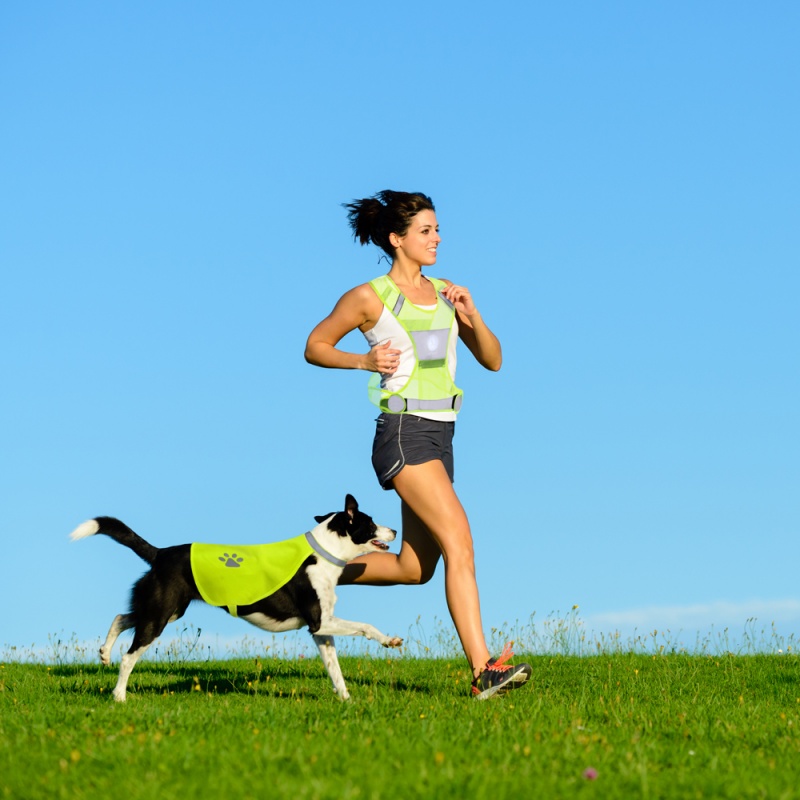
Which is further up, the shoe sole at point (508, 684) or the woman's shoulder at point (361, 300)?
the woman's shoulder at point (361, 300)

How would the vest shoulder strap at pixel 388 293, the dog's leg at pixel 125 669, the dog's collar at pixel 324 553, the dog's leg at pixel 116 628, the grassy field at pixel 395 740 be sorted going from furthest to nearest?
the dog's leg at pixel 116 628 → the dog's collar at pixel 324 553 → the dog's leg at pixel 125 669 → the vest shoulder strap at pixel 388 293 → the grassy field at pixel 395 740

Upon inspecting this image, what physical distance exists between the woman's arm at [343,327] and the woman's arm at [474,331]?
0.69m

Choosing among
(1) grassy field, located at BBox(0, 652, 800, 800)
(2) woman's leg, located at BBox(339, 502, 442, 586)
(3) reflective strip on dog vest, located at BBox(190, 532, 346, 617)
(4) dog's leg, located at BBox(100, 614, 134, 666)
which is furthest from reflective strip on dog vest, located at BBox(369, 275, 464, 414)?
(4) dog's leg, located at BBox(100, 614, 134, 666)

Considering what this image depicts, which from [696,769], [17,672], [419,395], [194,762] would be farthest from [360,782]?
[17,672]

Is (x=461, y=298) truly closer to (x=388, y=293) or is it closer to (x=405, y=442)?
(x=388, y=293)

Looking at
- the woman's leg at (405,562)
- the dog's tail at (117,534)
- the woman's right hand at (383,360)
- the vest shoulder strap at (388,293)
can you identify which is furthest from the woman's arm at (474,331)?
the dog's tail at (117,534)

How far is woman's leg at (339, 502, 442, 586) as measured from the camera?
8867mm

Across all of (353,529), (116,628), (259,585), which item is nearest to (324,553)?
(353,529)

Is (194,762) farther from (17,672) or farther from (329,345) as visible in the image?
(17,672)

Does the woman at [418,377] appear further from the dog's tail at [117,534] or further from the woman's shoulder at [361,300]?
the dog's tail at [117,534]

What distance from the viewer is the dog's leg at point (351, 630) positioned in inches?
320

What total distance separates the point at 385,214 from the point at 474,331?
1242 millimetres

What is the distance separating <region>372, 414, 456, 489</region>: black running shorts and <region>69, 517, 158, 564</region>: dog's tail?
2155 mm

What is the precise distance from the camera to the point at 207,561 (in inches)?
340
